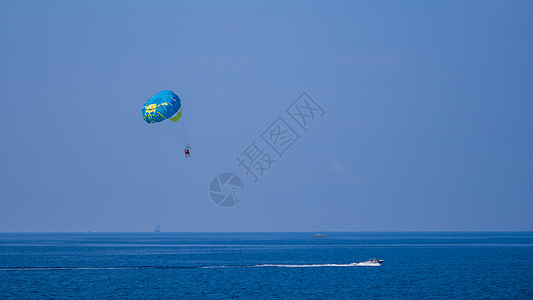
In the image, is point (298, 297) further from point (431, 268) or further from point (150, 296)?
point (431, 268)

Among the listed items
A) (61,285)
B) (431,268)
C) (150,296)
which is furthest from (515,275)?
(61,285)

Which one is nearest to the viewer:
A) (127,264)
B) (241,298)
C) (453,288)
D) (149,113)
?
(241,298)

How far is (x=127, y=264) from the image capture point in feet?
341

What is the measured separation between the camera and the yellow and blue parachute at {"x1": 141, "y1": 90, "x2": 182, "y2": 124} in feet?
261

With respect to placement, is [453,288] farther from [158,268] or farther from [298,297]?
[158,268]

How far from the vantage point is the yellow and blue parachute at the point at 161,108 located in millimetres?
79625

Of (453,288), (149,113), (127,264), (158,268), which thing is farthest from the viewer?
(127,264)

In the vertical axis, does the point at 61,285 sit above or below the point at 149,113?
below

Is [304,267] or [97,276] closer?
[97,276]

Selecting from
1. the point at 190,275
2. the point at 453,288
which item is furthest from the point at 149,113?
the point at 453,288

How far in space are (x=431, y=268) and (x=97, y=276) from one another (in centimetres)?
4875

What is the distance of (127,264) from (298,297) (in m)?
48.9

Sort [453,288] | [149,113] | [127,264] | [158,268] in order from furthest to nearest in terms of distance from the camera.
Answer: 1. [127,264]
2. [158,268]
3. [149,113]
4. [453,288]

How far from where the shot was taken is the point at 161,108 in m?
79.6
